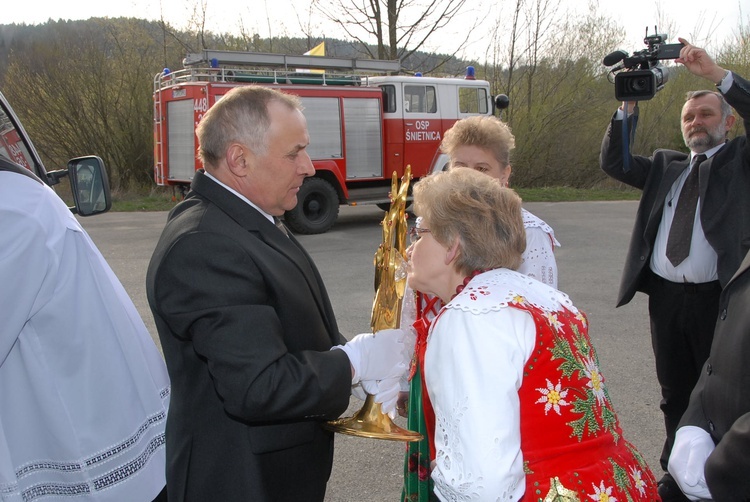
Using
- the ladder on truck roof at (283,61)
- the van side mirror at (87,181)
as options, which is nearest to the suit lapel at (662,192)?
the van side mirror at (87,181)

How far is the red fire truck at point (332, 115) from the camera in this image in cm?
1088

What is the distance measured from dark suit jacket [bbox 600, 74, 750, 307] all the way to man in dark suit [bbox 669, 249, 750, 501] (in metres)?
1.33

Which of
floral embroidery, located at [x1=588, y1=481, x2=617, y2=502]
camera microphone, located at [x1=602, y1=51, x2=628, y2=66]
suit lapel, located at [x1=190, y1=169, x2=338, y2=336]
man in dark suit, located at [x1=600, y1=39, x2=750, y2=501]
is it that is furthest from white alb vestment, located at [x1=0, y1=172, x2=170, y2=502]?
camera microphone, located at [x1=602, y1=51, x2=628, y2=66]

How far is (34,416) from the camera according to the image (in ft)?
5.25

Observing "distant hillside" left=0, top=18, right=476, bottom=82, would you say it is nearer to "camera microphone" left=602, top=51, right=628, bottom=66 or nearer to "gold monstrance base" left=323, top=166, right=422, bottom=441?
"camera microphone" left=602, top=51, right=628, bottom=66

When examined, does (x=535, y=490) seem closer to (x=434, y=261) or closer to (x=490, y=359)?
(x=490, y=359)

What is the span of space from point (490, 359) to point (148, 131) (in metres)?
17.2

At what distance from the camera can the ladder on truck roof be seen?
10.6m

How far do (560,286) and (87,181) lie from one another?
556cm

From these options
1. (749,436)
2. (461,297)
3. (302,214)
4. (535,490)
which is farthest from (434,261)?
(302,214)

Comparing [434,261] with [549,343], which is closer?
[549,343]

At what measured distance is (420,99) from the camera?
12.5 metres

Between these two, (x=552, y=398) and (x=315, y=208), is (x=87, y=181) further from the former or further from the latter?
(x=315, y=208)

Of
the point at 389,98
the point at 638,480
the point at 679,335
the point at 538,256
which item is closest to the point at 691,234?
the point at 679,335
